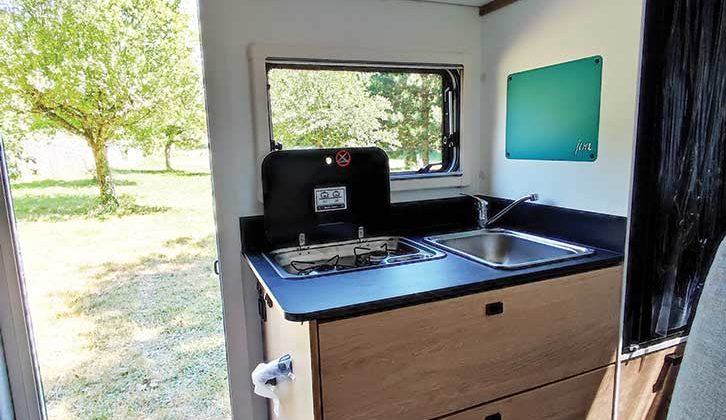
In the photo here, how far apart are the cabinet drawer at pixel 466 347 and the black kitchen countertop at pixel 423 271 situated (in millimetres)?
35

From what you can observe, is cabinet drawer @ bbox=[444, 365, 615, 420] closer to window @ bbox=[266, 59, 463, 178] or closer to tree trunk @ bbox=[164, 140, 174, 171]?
window @ bbox=[266, 59, 463, 178]

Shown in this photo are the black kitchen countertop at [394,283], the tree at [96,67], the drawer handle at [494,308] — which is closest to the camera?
the black kitchen countertop at [394,283]

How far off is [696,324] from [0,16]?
1.92 meters

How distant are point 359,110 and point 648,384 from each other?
154cm

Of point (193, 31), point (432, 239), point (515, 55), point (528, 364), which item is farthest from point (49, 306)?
point (515, 55)

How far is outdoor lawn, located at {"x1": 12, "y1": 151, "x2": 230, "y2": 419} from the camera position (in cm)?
149

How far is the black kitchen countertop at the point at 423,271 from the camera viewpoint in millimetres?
1123

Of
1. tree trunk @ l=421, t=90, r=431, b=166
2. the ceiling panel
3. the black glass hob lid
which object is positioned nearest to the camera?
the black glass hob lid

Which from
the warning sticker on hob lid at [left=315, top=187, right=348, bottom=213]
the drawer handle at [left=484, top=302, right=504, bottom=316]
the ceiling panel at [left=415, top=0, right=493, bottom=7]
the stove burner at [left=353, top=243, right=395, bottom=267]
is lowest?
the drawer handle at [left=484, top=302, right=504, bottom=316]

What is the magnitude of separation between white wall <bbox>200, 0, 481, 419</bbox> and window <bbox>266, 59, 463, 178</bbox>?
0.10 m

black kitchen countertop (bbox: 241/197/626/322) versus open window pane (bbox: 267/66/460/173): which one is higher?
open window pane (bbox: 267/66/460/173)

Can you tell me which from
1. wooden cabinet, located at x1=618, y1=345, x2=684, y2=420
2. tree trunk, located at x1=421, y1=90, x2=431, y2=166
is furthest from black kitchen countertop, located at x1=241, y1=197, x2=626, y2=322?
wooden cabinet, located at x1=618, y1=345, x2=684, y2=420

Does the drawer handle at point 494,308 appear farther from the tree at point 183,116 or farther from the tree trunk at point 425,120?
the tree at point 183,116

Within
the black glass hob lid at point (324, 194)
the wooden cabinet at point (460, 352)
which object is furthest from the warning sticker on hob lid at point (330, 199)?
the wooden cabinet at point (460, 352)
